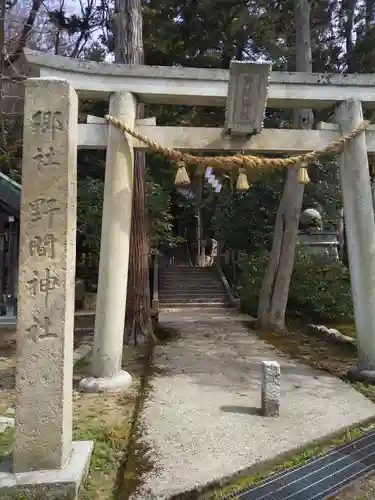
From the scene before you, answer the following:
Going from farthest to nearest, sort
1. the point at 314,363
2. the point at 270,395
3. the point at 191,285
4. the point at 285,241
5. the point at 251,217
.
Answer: the point at 191,285 < the point at 251,217 < the point at 285,241 < the point at 314,363 < the point at 270,395

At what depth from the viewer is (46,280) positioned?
292 cm

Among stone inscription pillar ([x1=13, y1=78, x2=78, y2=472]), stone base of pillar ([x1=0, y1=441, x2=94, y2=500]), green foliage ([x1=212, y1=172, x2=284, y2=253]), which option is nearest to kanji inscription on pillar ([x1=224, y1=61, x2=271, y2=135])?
stone inscription pillar ([x1=13, y1=78, x2=78, y2=472])

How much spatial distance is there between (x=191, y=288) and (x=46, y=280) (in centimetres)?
1439

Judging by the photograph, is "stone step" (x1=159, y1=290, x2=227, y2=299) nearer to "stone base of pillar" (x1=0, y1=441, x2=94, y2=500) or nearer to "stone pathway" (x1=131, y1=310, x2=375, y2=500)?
"stone pathway" (x1=131, y1=310, x2=375, y2=500)

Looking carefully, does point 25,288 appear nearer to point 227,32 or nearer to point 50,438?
point 50,438

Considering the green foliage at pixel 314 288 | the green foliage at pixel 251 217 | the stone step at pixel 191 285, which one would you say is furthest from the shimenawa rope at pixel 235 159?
the stone step at pixel 191 285

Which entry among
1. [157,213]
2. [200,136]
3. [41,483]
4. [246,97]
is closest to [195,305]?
[157,213]

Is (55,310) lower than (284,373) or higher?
higher

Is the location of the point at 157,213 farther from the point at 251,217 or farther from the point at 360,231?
the point at 360,231

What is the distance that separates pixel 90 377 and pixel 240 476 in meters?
2.87

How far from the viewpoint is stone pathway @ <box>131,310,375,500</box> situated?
313 centimetres

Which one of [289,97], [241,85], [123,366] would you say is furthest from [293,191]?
[123,366]

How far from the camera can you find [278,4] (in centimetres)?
1047

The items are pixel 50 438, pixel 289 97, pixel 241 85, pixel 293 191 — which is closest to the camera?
pixel 50 438
